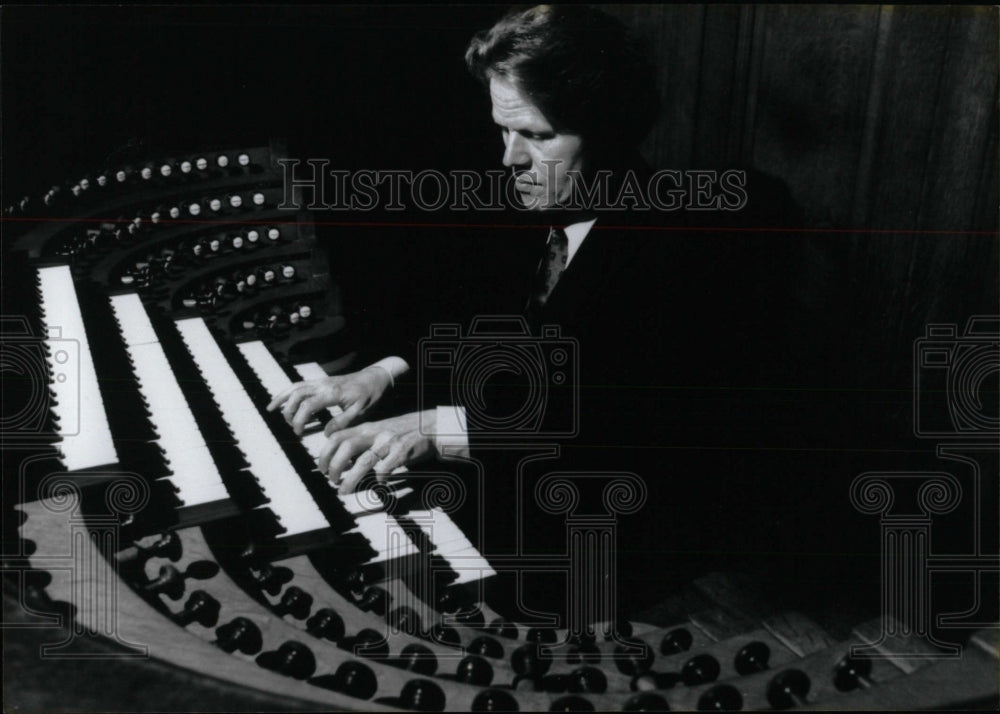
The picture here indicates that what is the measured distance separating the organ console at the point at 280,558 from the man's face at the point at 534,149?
734mm

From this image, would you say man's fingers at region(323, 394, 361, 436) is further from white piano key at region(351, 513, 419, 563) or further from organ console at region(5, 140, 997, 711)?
white piano key at region(351, 513, 419, 563)

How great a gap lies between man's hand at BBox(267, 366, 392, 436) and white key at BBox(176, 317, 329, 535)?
0.08 metres

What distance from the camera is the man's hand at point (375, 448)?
1.71 m

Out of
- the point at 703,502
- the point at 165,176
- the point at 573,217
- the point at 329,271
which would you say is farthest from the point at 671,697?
the point at 165,176

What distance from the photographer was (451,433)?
5.95 ft

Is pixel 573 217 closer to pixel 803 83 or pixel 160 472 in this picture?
pixel 803 83

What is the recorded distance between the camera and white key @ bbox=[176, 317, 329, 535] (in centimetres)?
156

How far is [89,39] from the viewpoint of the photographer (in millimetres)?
2086

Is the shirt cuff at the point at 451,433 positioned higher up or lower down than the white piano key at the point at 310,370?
lower down

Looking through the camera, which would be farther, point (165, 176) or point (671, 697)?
point (165, 176)

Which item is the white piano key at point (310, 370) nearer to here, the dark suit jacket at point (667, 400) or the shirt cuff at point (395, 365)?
the shirt cuff at point (395, 365)

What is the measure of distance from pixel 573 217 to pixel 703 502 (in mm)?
686

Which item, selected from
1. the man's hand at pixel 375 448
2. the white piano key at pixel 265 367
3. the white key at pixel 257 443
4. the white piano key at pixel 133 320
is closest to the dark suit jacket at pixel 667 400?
the man's hand at pixel 375 448

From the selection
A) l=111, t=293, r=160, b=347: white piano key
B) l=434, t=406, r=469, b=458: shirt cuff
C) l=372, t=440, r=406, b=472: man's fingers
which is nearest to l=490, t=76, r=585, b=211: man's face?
l=434, t=406, r=469, b=458: shirt cuff
